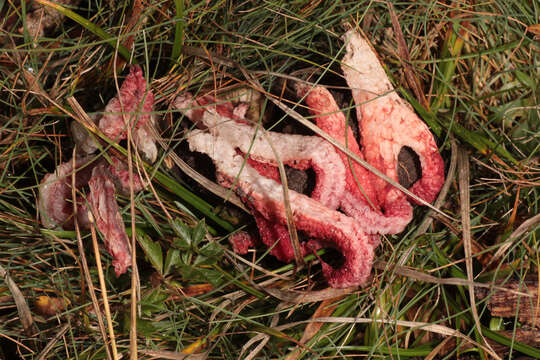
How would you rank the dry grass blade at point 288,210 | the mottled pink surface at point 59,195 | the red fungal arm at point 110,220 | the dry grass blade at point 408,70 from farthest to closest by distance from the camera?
1. the dry grass blade at point 408,70
2. the mottled pink surface at point 59,195
3. the red fungal arm at point 110,220
4. the dry grass blade at point 288,210

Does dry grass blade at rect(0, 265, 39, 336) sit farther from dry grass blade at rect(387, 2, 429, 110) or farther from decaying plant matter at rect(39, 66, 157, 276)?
dry grass blade at rect(387, 2, 429, 110)

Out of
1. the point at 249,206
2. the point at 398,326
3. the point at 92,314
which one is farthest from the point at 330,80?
the point at 92,314

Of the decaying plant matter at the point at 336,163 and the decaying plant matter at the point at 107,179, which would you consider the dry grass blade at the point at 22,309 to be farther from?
the decaying plant matter at the point at 336,163

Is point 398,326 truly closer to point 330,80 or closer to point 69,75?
point 330,80

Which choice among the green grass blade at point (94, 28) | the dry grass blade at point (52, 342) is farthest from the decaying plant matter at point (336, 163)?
the dry grass blade at point (52, 342)

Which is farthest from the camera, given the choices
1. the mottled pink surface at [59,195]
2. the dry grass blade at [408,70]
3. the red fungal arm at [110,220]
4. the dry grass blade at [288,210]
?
the dry grass blade at [408,70]

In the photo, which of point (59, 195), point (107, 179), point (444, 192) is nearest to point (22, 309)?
point (59, 195)

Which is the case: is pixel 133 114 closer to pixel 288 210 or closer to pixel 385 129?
pixel 288 210
